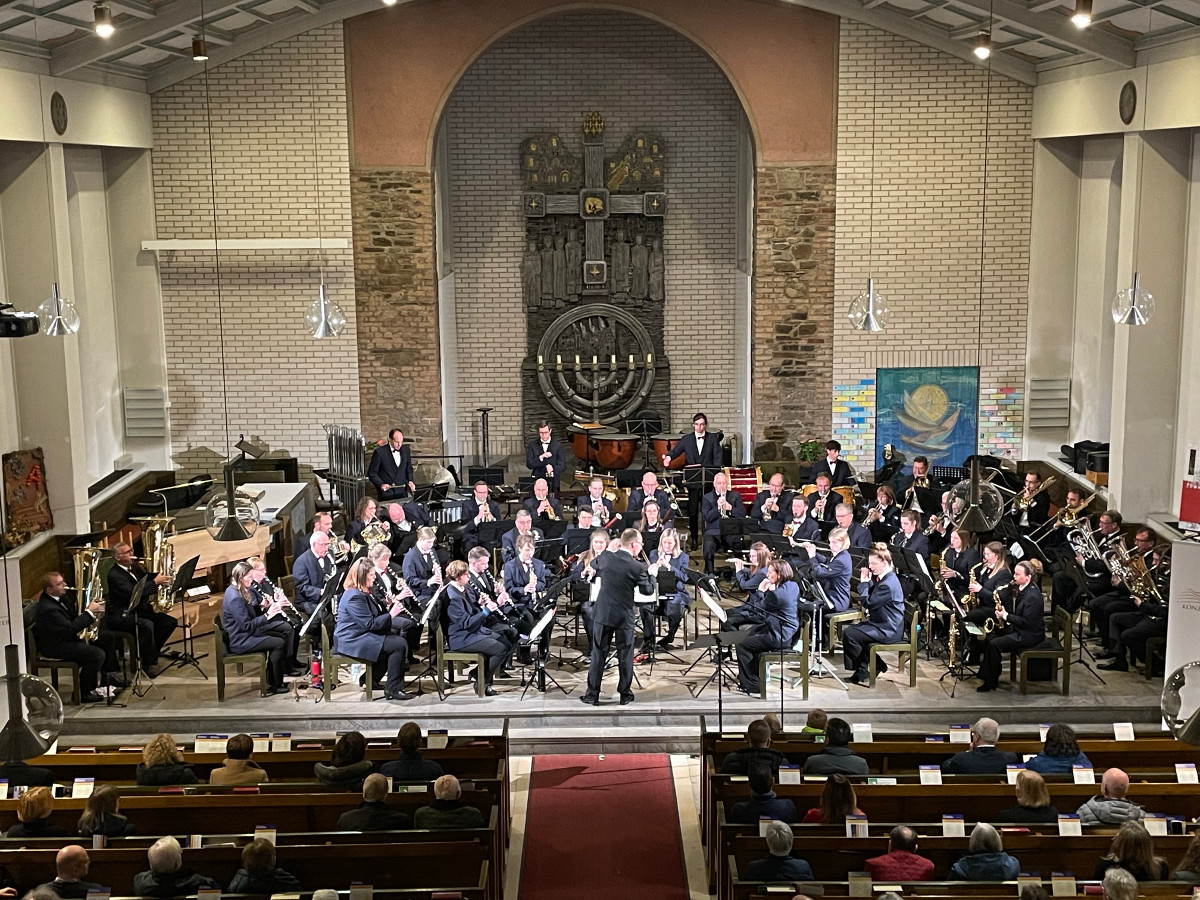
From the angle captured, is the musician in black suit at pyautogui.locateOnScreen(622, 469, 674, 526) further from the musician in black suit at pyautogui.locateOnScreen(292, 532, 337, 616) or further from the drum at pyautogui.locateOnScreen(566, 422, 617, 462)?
the drum at pyautogui.locateOnScreen(566, 422, 617, 462)

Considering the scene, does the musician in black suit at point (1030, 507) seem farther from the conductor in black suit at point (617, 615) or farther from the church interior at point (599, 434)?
the conductor in black suit at point (617, 615)

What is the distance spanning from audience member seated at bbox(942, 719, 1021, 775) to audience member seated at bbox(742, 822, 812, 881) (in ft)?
5.93

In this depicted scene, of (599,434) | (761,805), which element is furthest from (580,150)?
(761,805)

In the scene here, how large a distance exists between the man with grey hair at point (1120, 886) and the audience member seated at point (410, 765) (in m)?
4.05

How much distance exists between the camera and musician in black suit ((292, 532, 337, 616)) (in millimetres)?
12242

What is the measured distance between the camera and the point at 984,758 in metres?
8.66

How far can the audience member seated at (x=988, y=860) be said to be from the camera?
281 inches

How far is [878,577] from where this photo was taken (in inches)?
461

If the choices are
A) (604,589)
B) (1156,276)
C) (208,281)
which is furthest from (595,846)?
(208,281)

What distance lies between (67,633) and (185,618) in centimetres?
166

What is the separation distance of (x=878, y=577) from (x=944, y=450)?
6357 millimetres

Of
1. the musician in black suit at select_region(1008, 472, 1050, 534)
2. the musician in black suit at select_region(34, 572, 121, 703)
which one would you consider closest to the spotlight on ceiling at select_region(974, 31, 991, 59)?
the musician in black suit at select_region(1008, 472, 1050, 534)

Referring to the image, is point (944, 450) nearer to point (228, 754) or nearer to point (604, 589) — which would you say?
point (604, 589)

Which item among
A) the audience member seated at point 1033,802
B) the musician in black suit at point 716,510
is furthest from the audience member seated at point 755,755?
the musician in black suit at point 716,510
